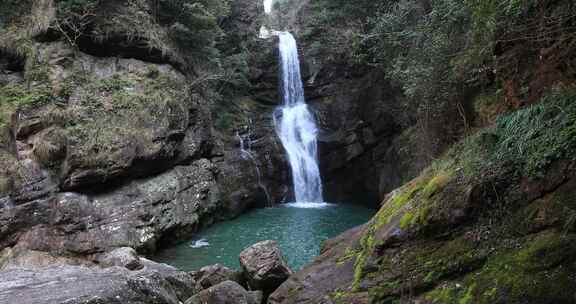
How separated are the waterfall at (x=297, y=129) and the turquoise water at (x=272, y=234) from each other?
178cm

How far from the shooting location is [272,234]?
45.5 ft

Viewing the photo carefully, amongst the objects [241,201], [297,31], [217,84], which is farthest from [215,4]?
[241,201]

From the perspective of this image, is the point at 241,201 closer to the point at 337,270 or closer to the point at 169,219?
the point at 169,219

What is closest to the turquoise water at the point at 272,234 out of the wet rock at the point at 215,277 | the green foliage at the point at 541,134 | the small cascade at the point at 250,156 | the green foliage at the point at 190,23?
the small cascade at the point at 250,156

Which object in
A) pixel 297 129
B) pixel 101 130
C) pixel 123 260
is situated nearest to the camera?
pixel 123 260

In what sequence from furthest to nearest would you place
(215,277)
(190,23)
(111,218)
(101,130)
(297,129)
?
(297,129)
(190,23)
(101,130)
(111,218)
(215,277)

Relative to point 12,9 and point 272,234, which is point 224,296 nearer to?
point 272,234

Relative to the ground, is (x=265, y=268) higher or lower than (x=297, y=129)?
lower

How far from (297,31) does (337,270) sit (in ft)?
68.6

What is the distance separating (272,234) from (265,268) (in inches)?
268

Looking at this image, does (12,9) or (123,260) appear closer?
(123,260)

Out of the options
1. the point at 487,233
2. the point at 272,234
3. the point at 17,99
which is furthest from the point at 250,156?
the point at 487,233

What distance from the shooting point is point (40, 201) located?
10.3 meters

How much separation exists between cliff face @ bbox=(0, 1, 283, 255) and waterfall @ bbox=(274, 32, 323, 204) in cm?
488
